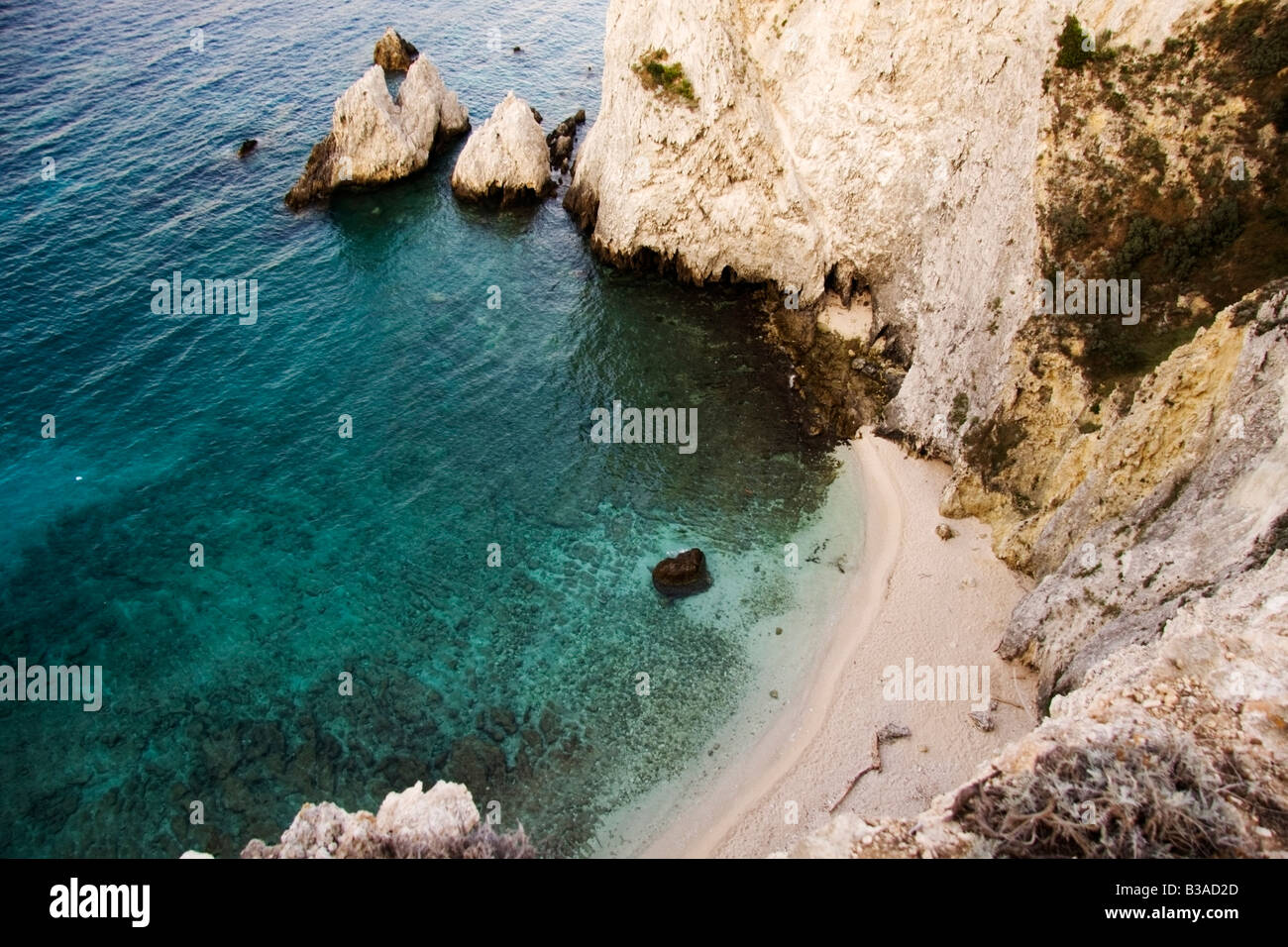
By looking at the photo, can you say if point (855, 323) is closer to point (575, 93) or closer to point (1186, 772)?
point (1186, 772)

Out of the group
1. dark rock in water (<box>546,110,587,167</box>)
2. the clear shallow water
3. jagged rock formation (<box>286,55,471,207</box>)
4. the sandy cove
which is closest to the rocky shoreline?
the sandy cove

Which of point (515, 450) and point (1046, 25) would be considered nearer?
point (1046, 25)

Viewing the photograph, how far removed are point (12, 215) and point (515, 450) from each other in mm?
42913

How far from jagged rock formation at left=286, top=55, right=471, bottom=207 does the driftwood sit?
55181 mm

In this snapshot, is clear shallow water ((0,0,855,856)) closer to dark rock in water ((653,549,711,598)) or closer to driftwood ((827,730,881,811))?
dark rock in water ((653,549,711,598))

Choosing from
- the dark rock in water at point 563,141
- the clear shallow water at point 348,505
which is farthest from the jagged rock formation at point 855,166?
the dark rock in water at point 563,141

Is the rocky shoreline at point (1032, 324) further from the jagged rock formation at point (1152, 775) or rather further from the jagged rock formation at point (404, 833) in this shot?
the jagged rock formation at point (404, 833)

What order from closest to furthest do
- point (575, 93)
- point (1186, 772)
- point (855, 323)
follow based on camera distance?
1. point (1186, 772)
2. point (855, 323)
3. point (575, 93)

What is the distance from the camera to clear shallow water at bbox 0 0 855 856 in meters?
29.8

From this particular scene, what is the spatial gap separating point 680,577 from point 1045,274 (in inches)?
765

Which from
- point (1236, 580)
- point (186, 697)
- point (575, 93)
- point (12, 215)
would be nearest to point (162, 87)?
point (12, 215)

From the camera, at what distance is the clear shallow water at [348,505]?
2975cm
